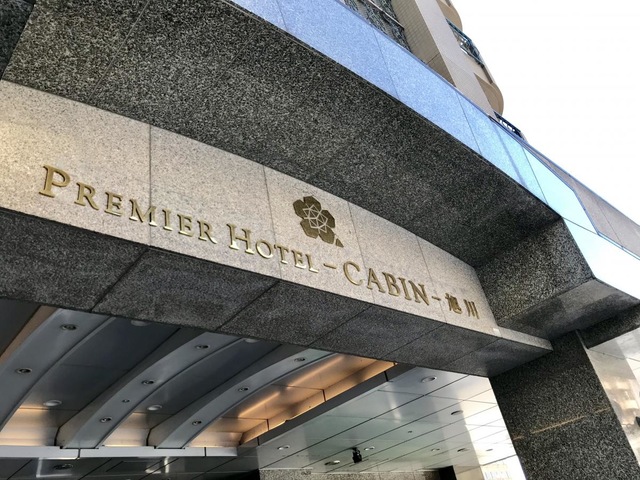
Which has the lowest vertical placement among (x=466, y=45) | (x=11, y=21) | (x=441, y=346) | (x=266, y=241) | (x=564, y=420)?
(x=564, y=420)

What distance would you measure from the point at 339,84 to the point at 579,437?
5.20 meters

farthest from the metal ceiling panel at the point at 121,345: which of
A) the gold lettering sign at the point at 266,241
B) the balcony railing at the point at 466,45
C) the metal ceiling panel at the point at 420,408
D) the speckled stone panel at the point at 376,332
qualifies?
the balcony railing at the point at 466,45

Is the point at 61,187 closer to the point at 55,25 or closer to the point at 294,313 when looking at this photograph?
the point at 55,25

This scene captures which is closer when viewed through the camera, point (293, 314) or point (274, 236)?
point (274, 236)

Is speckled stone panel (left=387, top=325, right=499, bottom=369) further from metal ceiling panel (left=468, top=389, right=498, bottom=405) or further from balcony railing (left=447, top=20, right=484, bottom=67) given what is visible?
balcony railing (left=447, top=20, right=484, bottom=67)

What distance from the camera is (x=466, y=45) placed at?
591 inches

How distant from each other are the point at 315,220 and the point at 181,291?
1.48m

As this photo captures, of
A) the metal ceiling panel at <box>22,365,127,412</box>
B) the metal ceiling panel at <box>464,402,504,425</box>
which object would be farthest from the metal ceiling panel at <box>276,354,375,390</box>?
the metal ceiling panel at <box>464,402,504,425</box>

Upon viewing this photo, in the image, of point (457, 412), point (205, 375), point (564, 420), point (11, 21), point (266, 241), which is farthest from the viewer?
point (457, 412)

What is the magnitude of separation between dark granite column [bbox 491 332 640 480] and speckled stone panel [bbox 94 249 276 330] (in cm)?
470

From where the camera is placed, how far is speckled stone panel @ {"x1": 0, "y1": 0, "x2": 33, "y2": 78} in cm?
321

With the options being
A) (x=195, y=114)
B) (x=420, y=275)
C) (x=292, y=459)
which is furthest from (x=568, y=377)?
(x=292, y=459)

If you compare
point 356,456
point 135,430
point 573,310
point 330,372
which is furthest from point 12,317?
point 356,456

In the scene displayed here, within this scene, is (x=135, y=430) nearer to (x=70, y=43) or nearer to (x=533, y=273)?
(x=533, y=273)
